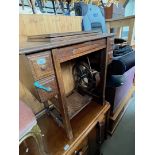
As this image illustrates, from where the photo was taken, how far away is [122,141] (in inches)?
53.0

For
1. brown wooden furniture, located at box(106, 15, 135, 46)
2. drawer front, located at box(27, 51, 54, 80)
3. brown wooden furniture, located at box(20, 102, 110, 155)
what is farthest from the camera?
brown wooden furniture, located at box(106, 15, 135, 46)

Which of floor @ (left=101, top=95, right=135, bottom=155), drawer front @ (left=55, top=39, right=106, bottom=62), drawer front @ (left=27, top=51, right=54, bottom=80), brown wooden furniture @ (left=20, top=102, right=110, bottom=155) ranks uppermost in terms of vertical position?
drawer front @ (left=55, top=39, right=106, bottom=62)

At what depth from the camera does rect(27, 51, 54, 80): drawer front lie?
46 cm

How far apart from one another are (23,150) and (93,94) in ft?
2.37

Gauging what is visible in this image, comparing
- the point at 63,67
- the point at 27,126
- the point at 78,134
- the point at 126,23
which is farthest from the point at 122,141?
the point at 126,23

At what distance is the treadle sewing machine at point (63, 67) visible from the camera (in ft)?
1.59

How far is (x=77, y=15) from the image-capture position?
1.17 m

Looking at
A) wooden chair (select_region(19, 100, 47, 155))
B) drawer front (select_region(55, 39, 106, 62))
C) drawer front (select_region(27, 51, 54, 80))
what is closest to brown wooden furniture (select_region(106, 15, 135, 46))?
drawer front (select_region(55, 39, 106, 62))

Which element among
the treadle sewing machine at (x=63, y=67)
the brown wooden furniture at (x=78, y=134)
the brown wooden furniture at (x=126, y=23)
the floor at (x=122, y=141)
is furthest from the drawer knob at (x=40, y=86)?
the brown wooden furniture at (x=126, y=23)

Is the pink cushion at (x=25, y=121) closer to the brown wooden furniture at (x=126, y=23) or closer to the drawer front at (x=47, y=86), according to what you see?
the drawer front at (x=47, y=86)

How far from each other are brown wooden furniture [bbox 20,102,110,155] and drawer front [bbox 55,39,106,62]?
1.65ft

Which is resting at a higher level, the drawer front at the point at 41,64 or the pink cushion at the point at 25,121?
the drawer front at the point at 41,64

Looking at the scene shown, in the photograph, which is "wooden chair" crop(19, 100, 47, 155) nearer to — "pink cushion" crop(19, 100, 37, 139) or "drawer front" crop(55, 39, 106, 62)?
"pink cushion" crop(19, 100, 37, 139)
